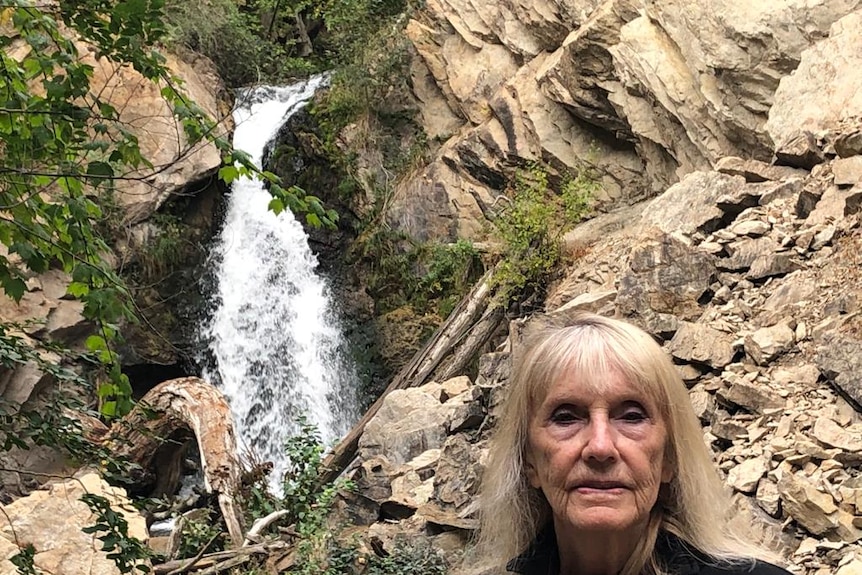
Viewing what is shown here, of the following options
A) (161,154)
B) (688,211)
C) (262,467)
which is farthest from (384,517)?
(161,154)

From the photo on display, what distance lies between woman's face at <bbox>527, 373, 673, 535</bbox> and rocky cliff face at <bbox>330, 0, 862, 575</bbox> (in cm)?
239

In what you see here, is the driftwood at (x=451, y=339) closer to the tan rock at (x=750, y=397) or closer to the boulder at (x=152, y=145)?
the boulder at (x=152, y=145)

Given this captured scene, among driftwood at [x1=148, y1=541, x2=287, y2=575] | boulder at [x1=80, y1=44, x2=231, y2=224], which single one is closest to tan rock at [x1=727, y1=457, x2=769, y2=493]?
driftwood at [x1=148, y1=541, x2=287, y2=575]

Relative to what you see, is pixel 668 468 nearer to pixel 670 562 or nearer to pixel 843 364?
pixel 670 562

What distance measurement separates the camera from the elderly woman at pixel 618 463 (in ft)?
4.60

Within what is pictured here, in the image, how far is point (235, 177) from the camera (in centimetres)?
280

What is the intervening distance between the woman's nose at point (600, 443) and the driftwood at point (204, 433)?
624cm

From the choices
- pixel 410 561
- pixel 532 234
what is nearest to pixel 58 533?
pixel 410 561

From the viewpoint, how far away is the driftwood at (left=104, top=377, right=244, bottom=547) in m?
7.32

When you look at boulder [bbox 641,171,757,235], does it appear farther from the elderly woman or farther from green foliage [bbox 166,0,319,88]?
green foliage [bbox 166,0,319,88]

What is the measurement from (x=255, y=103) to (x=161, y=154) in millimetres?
3730

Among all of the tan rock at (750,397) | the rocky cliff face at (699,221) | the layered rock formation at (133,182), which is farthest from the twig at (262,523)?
the tan rock at (750,397)

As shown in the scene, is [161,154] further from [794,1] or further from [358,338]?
[794,1]

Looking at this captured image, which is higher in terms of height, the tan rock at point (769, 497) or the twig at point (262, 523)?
the tan rock at point (769, 497)
